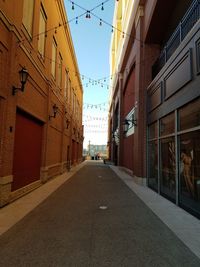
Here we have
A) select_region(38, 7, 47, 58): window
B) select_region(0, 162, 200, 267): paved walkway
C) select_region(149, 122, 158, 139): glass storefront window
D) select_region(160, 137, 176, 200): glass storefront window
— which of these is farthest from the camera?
select_region(38, 7, 47, 58): window

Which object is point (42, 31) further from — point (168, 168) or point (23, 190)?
point (168, 168)

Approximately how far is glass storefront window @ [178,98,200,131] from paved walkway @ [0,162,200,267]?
106 inches

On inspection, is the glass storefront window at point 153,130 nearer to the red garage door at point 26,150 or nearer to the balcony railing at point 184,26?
the balcony railing at point 184,26

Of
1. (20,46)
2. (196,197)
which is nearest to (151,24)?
(20,46)

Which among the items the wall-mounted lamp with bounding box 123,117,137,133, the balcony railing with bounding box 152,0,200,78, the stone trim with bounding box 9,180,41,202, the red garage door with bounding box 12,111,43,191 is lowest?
the stone trim with bounding box 9,180,41,202

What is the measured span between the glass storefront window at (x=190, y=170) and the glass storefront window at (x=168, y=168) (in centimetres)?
82

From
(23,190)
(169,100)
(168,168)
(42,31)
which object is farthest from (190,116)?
(42,31)

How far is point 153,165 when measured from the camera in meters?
12.6

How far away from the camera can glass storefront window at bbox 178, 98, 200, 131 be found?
7.25 m

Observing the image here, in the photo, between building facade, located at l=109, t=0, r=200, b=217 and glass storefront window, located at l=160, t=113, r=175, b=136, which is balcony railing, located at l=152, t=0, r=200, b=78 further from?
glass storefront window, located at l=160, t=113, r=175, b=136

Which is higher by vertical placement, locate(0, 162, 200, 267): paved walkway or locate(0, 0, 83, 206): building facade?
locate(0, 0, 83, 206): building facade

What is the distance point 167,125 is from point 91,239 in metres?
6.26

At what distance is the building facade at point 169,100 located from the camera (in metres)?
7.60

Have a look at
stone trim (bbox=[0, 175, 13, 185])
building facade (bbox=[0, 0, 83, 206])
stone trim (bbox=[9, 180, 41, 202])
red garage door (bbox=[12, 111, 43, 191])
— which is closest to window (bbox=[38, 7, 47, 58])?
building facade (bbox=[0, 0, 83, 206])
